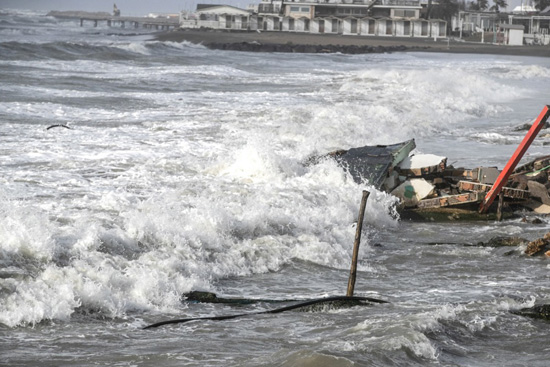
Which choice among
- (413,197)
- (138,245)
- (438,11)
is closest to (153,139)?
(413,197)

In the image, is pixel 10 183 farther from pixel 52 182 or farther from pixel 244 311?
pixel 244 311

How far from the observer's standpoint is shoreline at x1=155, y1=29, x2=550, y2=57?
8788 centimetres

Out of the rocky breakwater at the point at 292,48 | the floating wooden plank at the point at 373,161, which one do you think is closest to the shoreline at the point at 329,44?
the rocky breakwater at the point at 292,48

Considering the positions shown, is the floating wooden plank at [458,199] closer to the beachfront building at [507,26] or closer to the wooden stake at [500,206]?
the wooden stake at [500,206]

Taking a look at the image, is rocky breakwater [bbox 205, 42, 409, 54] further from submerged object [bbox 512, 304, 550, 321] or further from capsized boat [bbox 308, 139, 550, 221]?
submerged object [bbox 512, 304, 550, 321]

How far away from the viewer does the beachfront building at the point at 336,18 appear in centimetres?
11656

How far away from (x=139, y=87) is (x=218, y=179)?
21.4 metres

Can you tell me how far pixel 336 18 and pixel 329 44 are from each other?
22.3 metres

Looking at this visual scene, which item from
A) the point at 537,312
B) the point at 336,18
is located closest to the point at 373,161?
the point at 537,312

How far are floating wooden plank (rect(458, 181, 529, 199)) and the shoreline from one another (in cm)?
7302

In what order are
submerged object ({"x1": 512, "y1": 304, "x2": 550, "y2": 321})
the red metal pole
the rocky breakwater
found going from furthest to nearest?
the rocky breakwater
the red metal pole
submerged object ({"x1": 512, "y1": 304, "x2": 550, "y2": 321})

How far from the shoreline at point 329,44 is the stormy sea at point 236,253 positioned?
63973 mm

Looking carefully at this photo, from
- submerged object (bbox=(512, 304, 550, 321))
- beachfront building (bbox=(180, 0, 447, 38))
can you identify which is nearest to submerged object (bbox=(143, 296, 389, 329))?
submerged object (bbox=(512, 304, 550, 321))

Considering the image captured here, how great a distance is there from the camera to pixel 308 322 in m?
8.41
